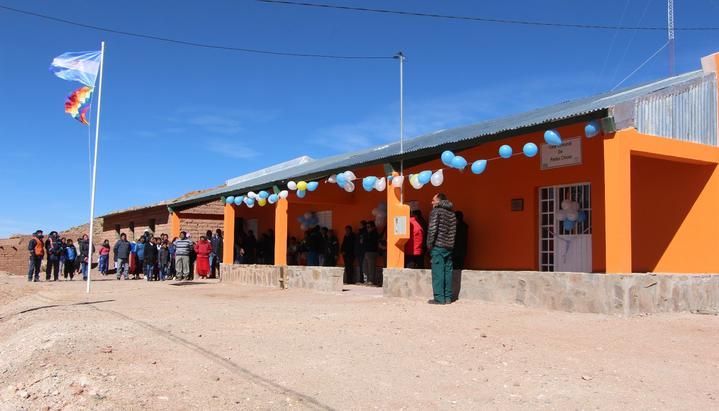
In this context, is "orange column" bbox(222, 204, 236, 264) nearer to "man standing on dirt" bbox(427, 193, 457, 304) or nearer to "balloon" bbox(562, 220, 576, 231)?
"man standing on dirt" bbox(427, 193, 457, 304)

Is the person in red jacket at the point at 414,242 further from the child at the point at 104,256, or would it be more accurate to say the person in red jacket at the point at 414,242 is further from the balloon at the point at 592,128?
the child at the point at 104,256

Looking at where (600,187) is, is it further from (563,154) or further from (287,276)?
(287,276)

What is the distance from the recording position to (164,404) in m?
4.61

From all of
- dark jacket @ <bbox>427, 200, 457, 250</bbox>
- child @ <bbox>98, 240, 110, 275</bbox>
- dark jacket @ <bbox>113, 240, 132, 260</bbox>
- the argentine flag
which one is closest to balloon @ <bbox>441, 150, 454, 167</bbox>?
dark jacket @ <bbox>427, 200, 457, 250</bbox>

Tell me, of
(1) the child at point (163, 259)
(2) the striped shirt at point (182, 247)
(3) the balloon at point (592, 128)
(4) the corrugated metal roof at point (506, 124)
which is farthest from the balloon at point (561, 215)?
(1) the child at point (163, 259)

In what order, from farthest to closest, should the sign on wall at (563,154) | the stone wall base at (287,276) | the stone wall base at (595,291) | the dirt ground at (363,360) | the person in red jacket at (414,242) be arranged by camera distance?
the stone wall base at (287,276) < the person in red jacket at (414,242) < the sign on wall at (563,154) < the stone wall base at (595,291) < the dirt ground at (363,360)

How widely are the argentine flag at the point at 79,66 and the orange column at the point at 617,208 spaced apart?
11.6m

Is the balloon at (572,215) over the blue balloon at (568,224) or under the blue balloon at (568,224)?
over

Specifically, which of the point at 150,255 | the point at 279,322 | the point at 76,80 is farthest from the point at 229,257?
the point at 279,322

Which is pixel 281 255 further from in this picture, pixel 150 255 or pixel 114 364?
pixel 114 364

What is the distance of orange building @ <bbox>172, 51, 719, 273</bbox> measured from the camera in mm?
8391

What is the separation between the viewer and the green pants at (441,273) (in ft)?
30.4

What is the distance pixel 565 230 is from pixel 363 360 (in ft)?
22.4

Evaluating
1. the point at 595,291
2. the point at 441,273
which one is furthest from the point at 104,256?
the point at 595,291
